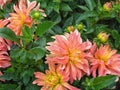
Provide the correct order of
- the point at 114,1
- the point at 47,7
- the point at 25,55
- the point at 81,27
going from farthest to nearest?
the point at 114,1
the point at 47,7
the point at 81,27
the point at 25,55

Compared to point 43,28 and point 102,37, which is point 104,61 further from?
point 43,28

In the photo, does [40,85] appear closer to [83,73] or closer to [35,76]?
[35,76]

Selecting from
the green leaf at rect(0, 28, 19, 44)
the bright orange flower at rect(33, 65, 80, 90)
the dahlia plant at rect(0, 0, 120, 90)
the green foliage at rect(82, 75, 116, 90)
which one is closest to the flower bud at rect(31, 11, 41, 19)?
the dahlia plant at rect(0, 0, 120, 90)

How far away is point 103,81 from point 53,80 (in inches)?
7.8

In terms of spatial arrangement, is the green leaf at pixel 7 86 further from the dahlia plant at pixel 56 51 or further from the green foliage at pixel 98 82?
the green foliage at pixel 98 82

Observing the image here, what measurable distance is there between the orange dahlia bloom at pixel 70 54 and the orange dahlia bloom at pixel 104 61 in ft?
0.20

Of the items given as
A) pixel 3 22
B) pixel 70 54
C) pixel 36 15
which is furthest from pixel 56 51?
pixel 3 22

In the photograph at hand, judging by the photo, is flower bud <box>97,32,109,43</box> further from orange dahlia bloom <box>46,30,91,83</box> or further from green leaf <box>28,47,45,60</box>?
green leaf <box>28,47,45,60</box>

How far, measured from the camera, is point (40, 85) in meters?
1.56

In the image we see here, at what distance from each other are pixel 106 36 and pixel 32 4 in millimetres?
354

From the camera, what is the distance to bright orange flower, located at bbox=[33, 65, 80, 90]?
1.52m

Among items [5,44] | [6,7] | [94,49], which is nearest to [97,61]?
[94,49]

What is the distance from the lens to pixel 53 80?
1526 millimetres

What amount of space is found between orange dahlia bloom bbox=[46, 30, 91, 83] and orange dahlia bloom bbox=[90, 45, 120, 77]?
2.4 inches
